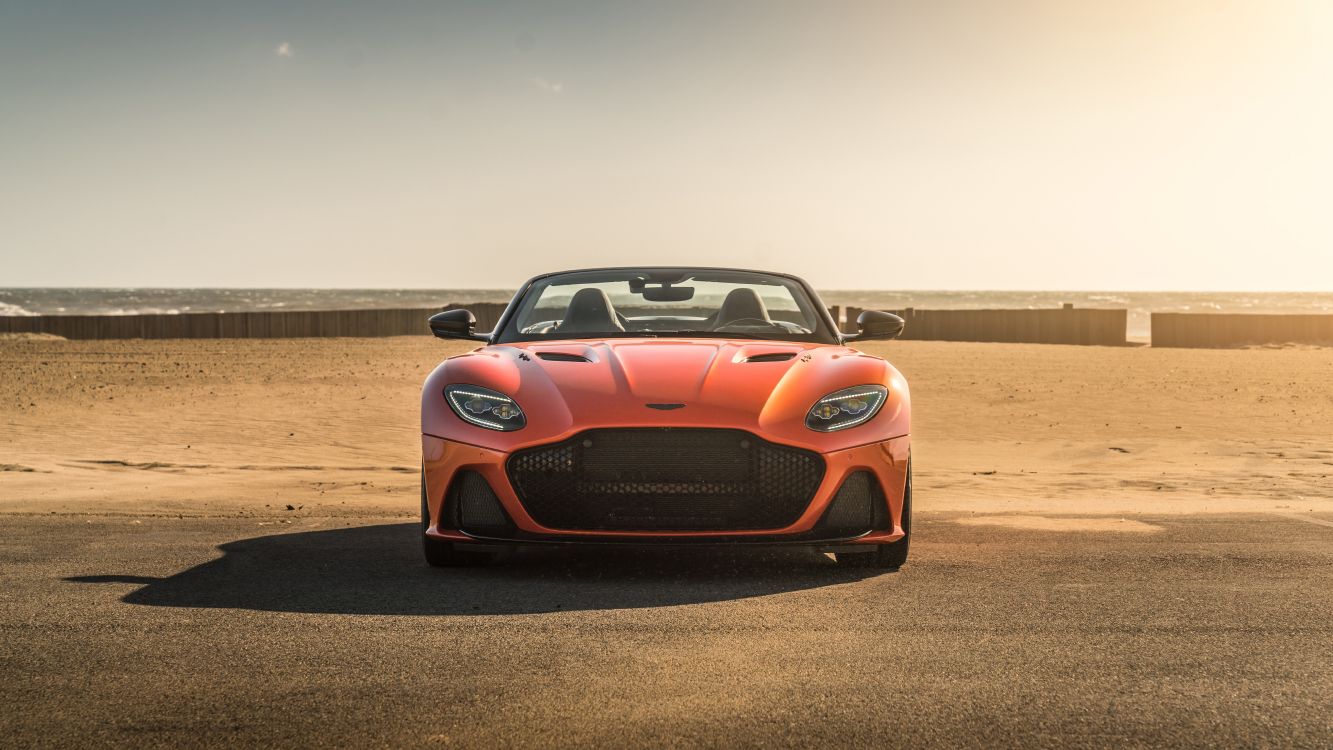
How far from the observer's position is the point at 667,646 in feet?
14.7

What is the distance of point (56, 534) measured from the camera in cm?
726

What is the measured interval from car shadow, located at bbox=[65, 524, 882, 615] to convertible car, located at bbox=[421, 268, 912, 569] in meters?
0.21

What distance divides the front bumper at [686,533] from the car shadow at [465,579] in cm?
21

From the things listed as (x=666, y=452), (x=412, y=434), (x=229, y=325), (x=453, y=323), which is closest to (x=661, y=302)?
(x=453, y=323)

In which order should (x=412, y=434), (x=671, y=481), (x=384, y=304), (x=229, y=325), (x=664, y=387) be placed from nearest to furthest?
(x=671, y=481), (x=664, y=387), (x=412, y=434), (x=229, y=325), (x=384, y=304)

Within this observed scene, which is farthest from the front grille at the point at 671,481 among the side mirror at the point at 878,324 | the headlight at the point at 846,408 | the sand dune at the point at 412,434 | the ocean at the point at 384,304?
the ocean at the point at 384,304

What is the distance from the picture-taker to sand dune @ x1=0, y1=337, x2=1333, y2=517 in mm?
9805

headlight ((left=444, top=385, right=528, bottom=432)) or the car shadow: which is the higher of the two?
headlight ((left=444, top=385, right=528, bottom=432))

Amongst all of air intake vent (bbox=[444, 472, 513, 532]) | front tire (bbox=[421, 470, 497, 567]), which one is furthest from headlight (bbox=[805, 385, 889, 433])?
front tire (bbox=[421, 470, 497, 567])

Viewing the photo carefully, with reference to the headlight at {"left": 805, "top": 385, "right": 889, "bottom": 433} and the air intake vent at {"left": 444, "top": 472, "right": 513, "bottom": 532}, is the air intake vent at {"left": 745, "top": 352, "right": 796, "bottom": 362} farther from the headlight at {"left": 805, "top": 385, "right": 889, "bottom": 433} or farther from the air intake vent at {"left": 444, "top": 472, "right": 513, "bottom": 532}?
the air intake vent at {"left": 444, "top": 472, "right": 513, "bottom": 532}

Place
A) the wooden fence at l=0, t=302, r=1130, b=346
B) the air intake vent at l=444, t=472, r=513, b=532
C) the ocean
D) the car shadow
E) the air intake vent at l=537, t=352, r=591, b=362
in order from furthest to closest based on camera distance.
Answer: the ocean → the wooden fence at l=0, t=302, r=1130, b=346 → the air intake vent at l=537, t=352, r=591, b=362 → the air intake vent at l=444, t=472, r=513, b=532 → the car shadow

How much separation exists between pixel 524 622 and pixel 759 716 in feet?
4.86

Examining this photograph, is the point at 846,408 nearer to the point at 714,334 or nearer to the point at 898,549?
the point at 898,549

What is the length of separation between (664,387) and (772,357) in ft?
2.27
